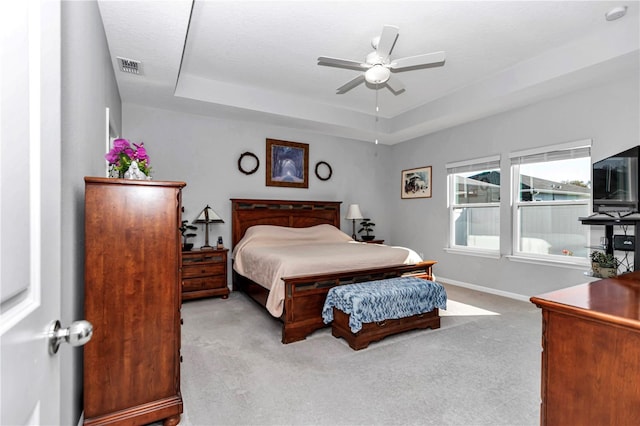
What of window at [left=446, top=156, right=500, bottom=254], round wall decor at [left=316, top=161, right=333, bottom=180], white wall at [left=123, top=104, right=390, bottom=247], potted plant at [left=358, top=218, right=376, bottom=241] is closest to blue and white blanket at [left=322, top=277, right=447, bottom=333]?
window at [left=446, top=156, right=500, bottom=254]

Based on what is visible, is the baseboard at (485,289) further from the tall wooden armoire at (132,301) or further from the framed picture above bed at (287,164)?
the tall wooden armoire at (132,301)

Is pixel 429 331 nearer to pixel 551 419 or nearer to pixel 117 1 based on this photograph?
pixel 551 419

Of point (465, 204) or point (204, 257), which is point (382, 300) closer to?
point (204, 257)

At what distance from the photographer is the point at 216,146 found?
16.5 feet

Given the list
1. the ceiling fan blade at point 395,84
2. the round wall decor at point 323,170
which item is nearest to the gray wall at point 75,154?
the ceiling fan blade at point 395,84

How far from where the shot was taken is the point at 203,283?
4.41 m

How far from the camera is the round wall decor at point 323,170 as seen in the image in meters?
5.95

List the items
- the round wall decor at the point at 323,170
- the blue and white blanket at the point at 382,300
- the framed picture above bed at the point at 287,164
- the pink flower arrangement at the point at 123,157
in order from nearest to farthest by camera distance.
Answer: the pink flower arrangement at the point at 123,157
the blue and white blanket at the point at 382,300
the framed picture above bed at the point at 287,164
the round wall decor at the point at 323,170

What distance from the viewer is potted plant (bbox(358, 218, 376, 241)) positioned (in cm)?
618

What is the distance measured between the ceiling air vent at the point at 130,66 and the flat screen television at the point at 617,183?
4654 mm

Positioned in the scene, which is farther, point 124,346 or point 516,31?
point 516,31

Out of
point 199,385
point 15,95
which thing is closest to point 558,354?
point 15,95

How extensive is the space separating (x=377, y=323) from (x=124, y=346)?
2039mm

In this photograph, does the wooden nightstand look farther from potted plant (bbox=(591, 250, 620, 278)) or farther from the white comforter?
potted plant (bbox=(591, 250, 620, 278))
